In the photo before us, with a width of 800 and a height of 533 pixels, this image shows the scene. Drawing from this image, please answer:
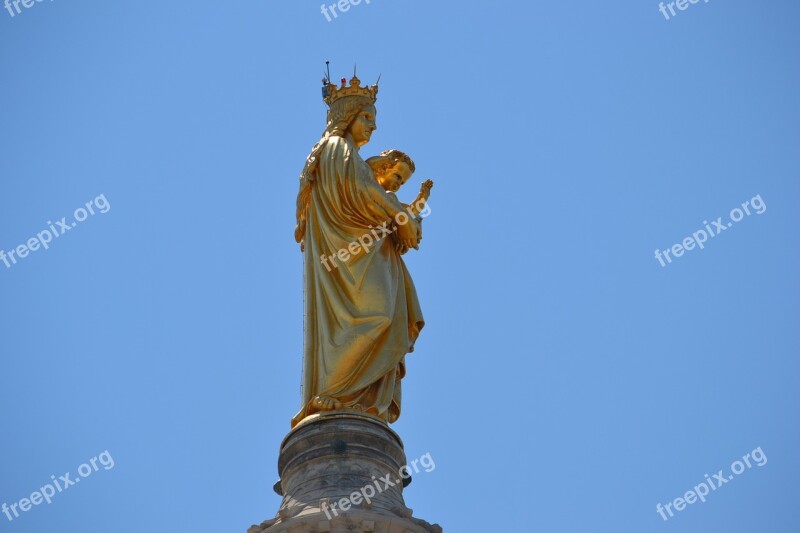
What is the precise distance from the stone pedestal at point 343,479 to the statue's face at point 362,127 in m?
4.75

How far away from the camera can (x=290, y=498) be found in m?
19.7

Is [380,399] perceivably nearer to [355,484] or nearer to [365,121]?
[355,484]

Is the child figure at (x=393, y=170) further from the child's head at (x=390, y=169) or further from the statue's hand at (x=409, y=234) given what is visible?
the statue's hand at (x=409, y=234)

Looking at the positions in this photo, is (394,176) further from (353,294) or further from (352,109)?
(353,294)

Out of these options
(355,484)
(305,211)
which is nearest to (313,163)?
(305,211)

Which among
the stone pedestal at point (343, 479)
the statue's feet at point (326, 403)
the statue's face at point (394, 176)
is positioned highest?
the statue's face at point (394, 176)

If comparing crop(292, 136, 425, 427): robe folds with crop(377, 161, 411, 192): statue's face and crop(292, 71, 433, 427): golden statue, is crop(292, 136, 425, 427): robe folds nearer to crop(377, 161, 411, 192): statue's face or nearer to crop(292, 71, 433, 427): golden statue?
crop(292, 71, 433, 427): golden statue

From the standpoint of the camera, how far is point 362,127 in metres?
23.4

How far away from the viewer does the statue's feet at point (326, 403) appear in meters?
20.7

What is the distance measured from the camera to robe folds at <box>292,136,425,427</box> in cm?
2125

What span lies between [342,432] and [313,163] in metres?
4.39

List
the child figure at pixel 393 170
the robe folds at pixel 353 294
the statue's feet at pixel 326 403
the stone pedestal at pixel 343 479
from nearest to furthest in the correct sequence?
the stone pedestal at pixel 343 479 → the statue's feet at pixel 326 403 → the robe folds at pixel 353 294 → the child figure at pixel 393 170

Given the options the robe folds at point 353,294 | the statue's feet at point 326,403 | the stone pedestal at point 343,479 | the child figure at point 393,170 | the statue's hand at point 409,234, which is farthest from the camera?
the child figure at point 393,170

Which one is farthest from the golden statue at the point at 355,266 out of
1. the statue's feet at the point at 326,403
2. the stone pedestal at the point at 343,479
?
the stone pedestal at the point at 343,479
